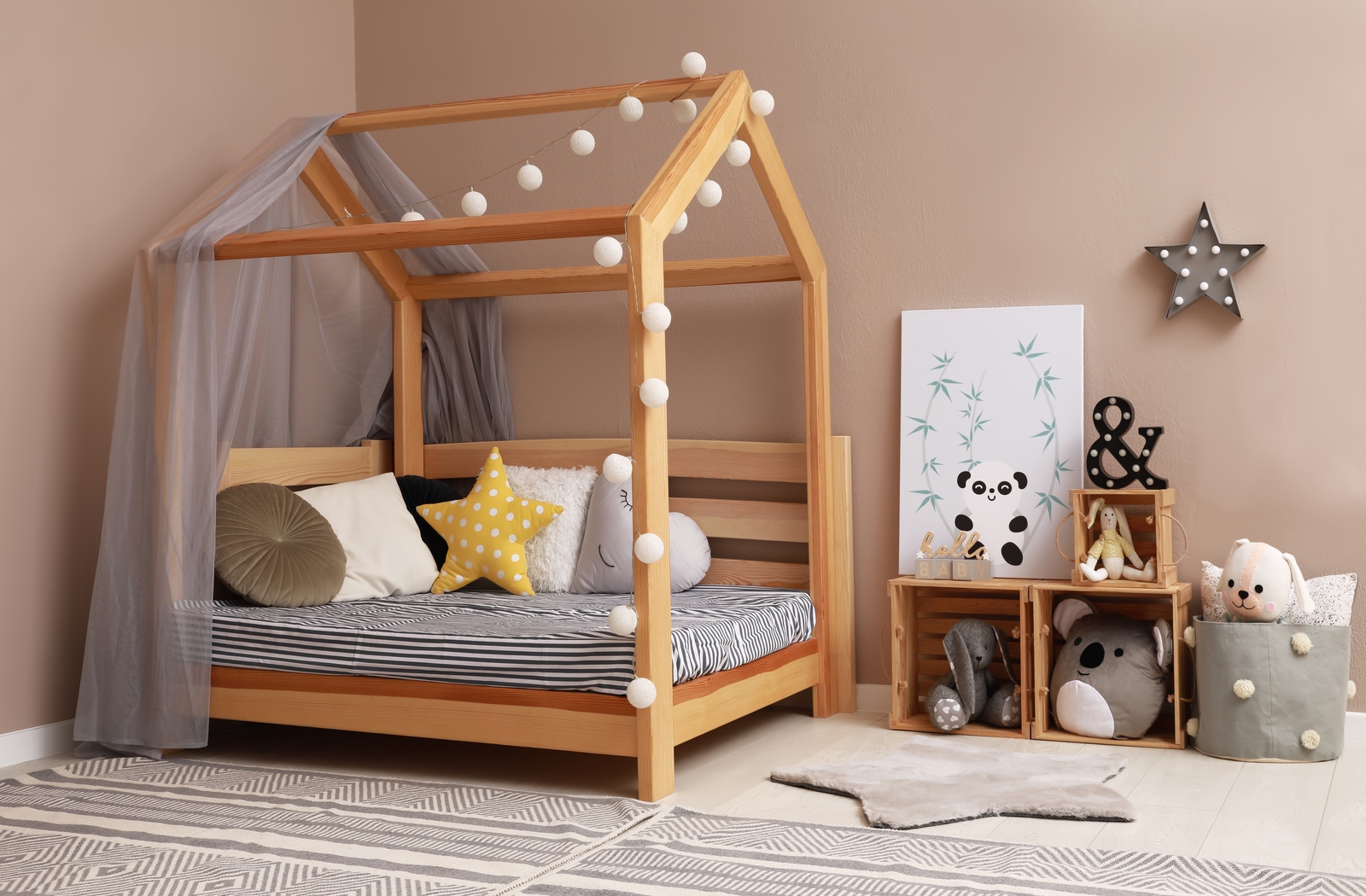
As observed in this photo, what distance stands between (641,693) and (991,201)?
1.93m

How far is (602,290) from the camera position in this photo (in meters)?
4.08

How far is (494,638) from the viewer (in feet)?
9.52

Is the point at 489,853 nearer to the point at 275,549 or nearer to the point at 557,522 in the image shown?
the point at 275,549

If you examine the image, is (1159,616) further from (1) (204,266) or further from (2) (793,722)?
(1) (204,266)

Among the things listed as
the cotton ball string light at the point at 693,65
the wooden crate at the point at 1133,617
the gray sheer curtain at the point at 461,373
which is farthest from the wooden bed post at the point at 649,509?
the gray sheer curtain at the point at 461,373

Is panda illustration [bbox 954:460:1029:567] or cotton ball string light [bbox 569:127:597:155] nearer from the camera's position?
cotton ball string light [bbox 569:127:597:155]

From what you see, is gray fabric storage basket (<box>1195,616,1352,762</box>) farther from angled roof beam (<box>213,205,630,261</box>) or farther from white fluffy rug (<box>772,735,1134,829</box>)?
angled roof beam (<box>213,205,630,261</box>)

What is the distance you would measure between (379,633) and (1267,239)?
2564 millimetres

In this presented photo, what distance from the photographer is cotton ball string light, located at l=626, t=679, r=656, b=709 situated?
8.63 ft

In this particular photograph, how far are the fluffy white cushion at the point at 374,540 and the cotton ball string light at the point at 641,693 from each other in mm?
1226

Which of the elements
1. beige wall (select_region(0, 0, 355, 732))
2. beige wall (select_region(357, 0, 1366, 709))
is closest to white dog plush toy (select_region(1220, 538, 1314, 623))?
beige wall (select_region(357, 0, 1366, 709))

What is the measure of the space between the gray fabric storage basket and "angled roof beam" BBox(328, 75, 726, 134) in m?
1.91

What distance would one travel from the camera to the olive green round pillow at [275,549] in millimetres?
3295

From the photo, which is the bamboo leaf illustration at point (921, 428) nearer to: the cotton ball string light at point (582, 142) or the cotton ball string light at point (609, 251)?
the cotton ball string light at point (582, 142)
